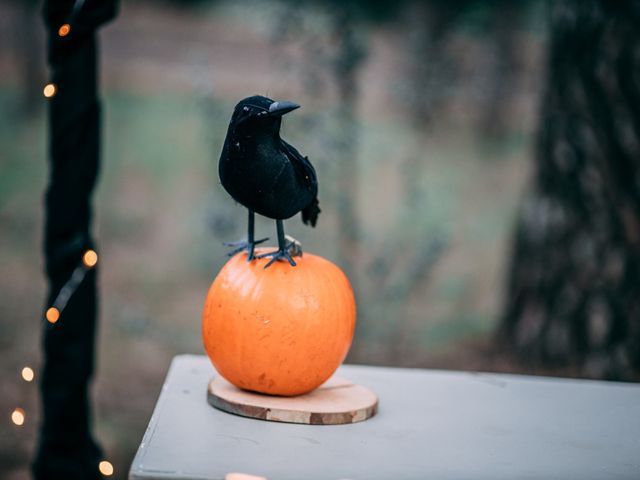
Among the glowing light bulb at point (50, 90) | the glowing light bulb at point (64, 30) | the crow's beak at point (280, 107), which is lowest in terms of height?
the crow's beak at point (280, 107)

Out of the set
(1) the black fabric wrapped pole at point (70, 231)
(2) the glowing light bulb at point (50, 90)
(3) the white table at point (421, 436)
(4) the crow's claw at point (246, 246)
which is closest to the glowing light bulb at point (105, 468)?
(1) the black fabric wrapped pole at point (70, 231)

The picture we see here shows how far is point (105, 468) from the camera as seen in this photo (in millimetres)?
2141

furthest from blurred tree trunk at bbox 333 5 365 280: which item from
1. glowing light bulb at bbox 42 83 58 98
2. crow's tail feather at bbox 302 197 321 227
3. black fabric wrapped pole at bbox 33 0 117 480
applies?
crow's tail feather at bbox 302 197 321 227

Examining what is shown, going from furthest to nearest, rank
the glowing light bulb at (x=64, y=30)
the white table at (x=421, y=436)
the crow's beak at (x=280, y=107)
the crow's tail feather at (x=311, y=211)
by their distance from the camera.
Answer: the glowing light bulb at (x=64, y=30) < the crow's tail feather at (x=311, y=211) < the crow's beak at (x=280, y=107) < the white table at (x=421, y=436)

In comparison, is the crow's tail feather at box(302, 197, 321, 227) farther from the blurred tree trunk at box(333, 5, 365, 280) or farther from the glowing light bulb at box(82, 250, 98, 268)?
the blurred tree trunk at box(333, 5, 365, 280)

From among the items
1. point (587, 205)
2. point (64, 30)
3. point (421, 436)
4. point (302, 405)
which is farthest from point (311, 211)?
point (587, 205)

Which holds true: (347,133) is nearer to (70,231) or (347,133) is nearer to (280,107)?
(70,231)

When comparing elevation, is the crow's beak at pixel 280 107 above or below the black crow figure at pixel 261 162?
above

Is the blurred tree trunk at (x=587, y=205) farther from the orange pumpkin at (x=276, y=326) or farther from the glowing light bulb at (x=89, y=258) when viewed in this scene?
the glowing light bulb at (x=89, y=258)

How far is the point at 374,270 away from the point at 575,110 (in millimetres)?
1354

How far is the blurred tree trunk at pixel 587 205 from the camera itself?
10.7 feet

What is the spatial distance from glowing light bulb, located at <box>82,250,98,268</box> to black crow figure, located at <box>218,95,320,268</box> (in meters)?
0.70

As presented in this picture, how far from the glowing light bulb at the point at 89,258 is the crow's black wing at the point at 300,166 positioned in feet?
2.53

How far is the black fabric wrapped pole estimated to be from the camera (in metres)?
2.11
